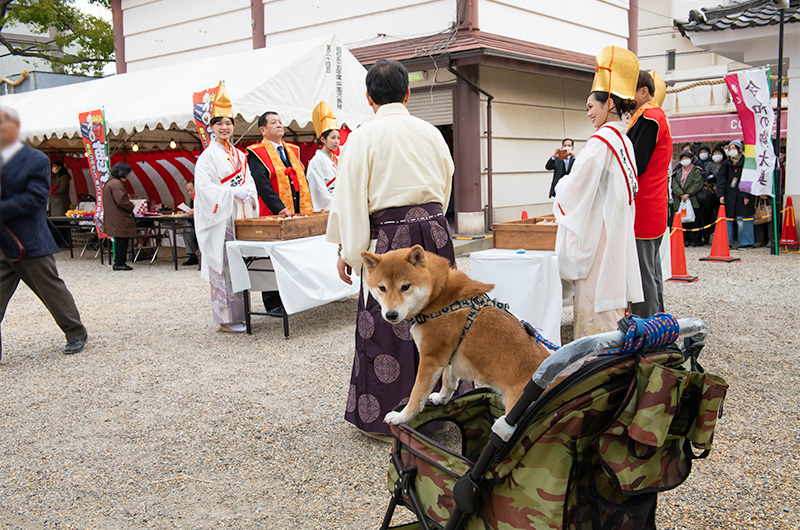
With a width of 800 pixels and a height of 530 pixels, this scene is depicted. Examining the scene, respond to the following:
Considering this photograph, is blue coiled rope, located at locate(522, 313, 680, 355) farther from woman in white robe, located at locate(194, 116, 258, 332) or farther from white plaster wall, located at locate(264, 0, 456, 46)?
white plaster wall, located at locate(264, 0, 456, 46)

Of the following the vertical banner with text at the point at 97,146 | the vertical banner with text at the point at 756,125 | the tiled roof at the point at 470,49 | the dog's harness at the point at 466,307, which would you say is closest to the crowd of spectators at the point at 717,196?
the vertical banner with text at the point at 756,125

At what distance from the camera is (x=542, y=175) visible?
14.0 meters

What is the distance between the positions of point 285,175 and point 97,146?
5899mm

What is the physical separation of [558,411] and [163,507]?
1.98 meters

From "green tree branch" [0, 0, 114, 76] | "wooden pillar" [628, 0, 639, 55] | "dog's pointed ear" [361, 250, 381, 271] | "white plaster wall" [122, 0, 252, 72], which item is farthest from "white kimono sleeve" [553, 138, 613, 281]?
"green tree branch" [0, 0, 114, 76]

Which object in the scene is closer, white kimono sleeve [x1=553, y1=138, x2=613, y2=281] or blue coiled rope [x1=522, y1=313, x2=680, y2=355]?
blue coiled rope [x1=522, y1=313, x2=680, y2=355]

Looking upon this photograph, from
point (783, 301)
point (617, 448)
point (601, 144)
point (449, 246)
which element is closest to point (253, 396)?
point (449, 246)

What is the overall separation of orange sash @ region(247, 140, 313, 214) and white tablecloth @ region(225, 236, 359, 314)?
0.83 metres

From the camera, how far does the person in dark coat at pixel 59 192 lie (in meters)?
14.1

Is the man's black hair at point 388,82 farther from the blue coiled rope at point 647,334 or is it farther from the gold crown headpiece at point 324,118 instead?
the gold crown headpiece at point 324,118

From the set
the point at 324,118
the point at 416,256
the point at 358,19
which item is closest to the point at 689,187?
the point at 324,118

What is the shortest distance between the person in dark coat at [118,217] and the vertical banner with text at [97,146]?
0.24 meters

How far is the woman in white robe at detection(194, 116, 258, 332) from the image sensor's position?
5703 mm

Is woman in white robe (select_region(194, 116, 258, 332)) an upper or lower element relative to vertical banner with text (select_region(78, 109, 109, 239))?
lower
